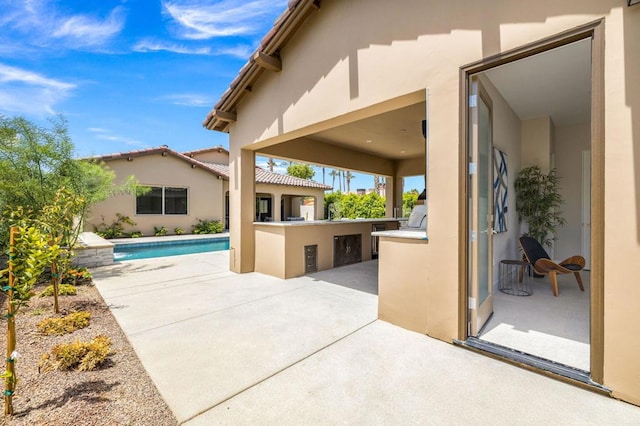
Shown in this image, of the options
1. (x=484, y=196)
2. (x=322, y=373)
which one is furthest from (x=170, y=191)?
(x=484, y=196)

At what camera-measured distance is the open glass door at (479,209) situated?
10.8ft

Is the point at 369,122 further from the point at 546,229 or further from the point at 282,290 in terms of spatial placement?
the point at 546,229

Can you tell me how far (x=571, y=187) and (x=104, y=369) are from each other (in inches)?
372

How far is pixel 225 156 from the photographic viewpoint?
21172mm

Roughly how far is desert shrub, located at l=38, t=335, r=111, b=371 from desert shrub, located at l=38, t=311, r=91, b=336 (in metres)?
0.77

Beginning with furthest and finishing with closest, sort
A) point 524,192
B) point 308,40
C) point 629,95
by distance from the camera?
point 524,192 → point 308,40 → point 629,95

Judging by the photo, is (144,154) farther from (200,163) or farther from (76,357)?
(76,357)

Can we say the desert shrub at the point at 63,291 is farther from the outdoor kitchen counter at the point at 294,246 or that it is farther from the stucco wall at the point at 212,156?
the stucco wall at the point at 212,156

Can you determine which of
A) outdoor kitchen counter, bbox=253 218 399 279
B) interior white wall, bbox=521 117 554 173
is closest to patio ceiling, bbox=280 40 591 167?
interior white wall, bbox=521 117 554 173

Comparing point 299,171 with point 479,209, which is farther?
point 299,171

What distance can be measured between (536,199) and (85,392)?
7.89 m

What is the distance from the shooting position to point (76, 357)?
283cm

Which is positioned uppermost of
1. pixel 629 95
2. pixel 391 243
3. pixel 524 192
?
pixel 629 95

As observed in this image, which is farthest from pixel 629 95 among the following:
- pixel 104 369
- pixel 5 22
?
pixel 5 22
